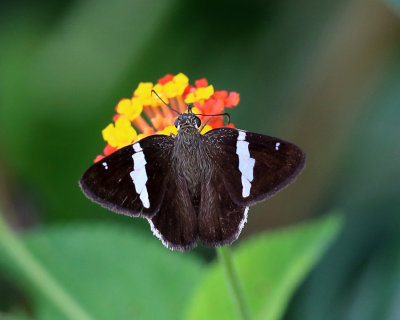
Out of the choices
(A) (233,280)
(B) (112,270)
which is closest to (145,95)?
(A) (233,280)

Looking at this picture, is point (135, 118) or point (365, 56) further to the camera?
point (365, 56)

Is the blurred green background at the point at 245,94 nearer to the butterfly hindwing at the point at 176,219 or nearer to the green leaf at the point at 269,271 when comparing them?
the green leaf at the point at 269,271

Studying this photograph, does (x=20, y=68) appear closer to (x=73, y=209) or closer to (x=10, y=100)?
(x=10, y=100)

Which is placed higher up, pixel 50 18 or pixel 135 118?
pixel 50 18

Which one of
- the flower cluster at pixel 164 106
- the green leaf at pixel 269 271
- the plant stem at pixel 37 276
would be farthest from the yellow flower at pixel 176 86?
the plant stem at pixel 37 276

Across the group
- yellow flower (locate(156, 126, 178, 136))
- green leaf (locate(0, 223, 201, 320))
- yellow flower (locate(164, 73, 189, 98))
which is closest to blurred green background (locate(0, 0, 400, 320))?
green leaf (locate(0, 223, 201, 320))

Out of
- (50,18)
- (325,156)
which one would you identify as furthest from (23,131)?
(325,156)

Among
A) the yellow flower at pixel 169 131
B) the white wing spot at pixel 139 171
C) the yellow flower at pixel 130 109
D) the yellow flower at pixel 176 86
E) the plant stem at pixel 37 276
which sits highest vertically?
the yellow flower at pixel 176 86
